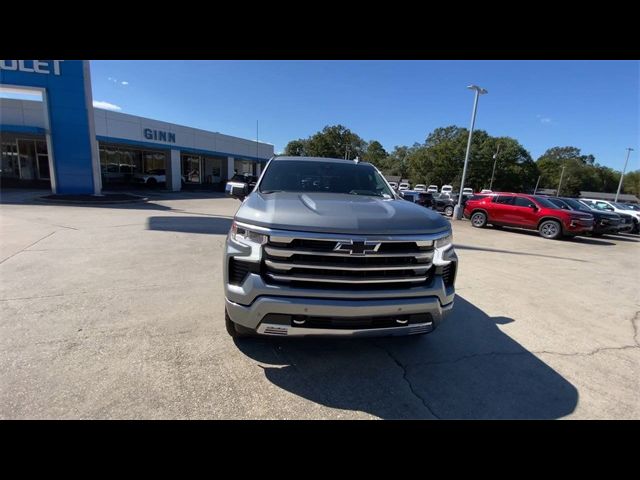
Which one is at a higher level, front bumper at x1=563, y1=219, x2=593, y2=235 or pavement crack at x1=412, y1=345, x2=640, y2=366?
front bumper at x1=563, y1=219, x2=593, y2=235

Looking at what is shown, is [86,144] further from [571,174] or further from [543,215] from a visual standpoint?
[571,174]

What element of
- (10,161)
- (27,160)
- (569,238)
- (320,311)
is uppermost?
(27,160)

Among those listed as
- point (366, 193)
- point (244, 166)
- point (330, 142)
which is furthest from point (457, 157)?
point (366, 193)

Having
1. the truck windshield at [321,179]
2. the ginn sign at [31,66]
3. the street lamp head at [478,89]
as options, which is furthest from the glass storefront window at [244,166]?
the truck windshield at [321,179]

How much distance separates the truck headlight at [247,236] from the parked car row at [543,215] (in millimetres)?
14073

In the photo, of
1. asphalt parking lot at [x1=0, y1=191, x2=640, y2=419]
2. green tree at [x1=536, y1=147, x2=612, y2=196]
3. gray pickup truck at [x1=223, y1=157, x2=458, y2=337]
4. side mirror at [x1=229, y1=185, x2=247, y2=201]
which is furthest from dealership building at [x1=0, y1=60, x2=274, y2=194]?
green tree at [x1=536, y1=147, x2=612, y2=196]

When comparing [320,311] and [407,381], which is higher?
[320,311]

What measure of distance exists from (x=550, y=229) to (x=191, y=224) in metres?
14.0

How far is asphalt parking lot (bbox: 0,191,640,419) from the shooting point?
96.1 inches

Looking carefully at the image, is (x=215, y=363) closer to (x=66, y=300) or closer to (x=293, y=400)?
(x=293, y=400)

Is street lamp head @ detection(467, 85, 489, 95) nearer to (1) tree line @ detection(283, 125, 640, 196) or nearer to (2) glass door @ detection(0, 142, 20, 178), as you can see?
(2) glass door @ detection(0, 142, 20, 178)

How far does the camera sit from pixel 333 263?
2.49m

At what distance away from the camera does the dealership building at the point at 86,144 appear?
16.3 meters
